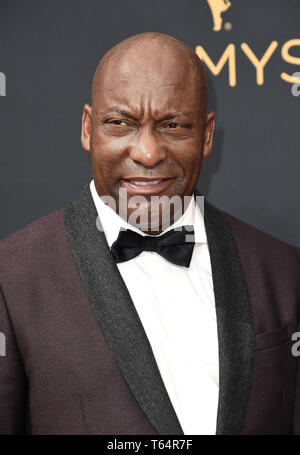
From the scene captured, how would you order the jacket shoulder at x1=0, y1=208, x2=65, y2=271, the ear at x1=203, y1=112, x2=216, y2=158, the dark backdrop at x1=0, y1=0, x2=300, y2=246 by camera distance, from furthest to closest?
the dark backdrop at x1=0, y1=0, x2=300, y2=246, the ear at x1=203, y1=112, x2=216, y2=158, the jacket shoulder at x1=0, y1=208, x2=65, y2=271

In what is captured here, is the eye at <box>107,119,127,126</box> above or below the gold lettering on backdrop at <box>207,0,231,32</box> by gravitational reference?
below

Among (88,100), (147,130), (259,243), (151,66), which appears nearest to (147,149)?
(147,130)

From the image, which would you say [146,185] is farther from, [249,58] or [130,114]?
[249,58]

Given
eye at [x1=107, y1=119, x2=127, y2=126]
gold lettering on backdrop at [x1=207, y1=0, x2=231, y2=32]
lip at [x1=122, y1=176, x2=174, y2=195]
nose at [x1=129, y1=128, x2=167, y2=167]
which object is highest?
gold lettering on backdrop at [x1=207, y1=0, x2=231, y2=32]

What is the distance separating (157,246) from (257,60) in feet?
2.75

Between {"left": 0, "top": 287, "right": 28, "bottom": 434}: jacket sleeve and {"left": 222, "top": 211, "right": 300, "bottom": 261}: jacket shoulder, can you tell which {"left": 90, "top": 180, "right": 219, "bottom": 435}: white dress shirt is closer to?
{"left": 222, "top": 211, "right": 300, "bottom": 261}: jacket shoulder

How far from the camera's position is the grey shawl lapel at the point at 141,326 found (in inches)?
54.3

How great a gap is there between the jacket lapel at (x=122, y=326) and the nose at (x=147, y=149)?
0.24 metres

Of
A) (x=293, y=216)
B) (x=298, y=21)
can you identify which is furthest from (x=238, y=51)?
(x=293, y=216)

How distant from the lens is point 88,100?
6.36 ft

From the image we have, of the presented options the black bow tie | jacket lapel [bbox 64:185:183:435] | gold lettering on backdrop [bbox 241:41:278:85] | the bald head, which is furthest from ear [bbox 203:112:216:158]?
gold lettering on backdrop [bbox 241:41:278:85]

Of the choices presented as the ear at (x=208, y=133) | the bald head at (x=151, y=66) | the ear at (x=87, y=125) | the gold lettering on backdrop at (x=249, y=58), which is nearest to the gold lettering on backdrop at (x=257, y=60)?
the gold lettering on backdrop at (x=249, y=58)

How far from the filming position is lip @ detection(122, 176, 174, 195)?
146 centimetres

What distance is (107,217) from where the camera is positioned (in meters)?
1.55
